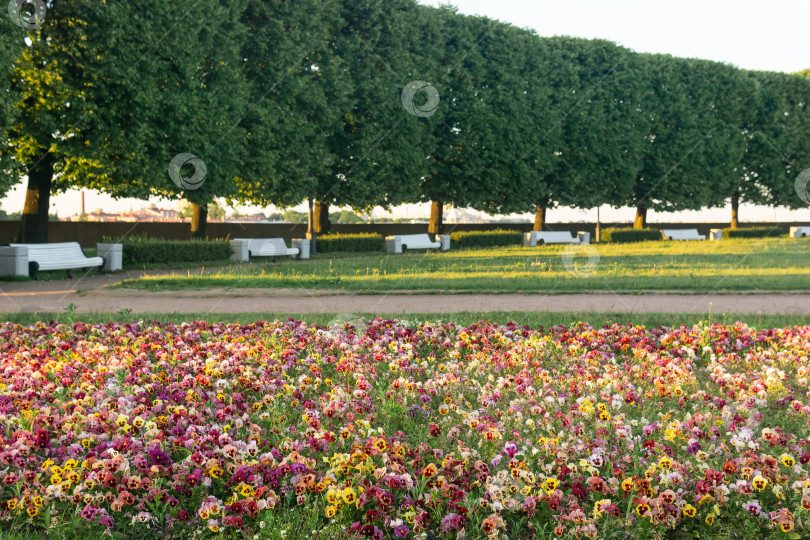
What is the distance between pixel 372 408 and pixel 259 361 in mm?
1762

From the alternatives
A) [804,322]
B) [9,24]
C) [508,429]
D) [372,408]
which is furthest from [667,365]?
[9,24]

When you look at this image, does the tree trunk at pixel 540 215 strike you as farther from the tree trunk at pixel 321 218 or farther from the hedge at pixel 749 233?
the hedge at pixel 749 233

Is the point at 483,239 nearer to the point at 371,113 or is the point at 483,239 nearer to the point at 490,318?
the point at 371,113

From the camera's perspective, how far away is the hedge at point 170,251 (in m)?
19.7

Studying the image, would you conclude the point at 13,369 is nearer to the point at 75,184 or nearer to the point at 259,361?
the point at 259,361

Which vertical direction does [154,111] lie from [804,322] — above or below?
above

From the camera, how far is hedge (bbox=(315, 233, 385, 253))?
1086 inches

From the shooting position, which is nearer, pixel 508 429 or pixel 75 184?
pixel 508 429

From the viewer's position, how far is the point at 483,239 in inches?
1346

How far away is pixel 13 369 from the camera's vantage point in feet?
18.2

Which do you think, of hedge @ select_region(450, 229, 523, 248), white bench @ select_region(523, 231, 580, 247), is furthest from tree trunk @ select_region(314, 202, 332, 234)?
white bench @ select_region(523, 231, 580, 247)

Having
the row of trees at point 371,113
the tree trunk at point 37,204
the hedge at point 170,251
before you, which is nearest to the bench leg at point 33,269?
the row of trees at point 371,113

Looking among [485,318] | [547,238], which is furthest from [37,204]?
[547,238]

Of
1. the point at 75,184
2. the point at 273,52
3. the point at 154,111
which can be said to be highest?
the point at 273,52
